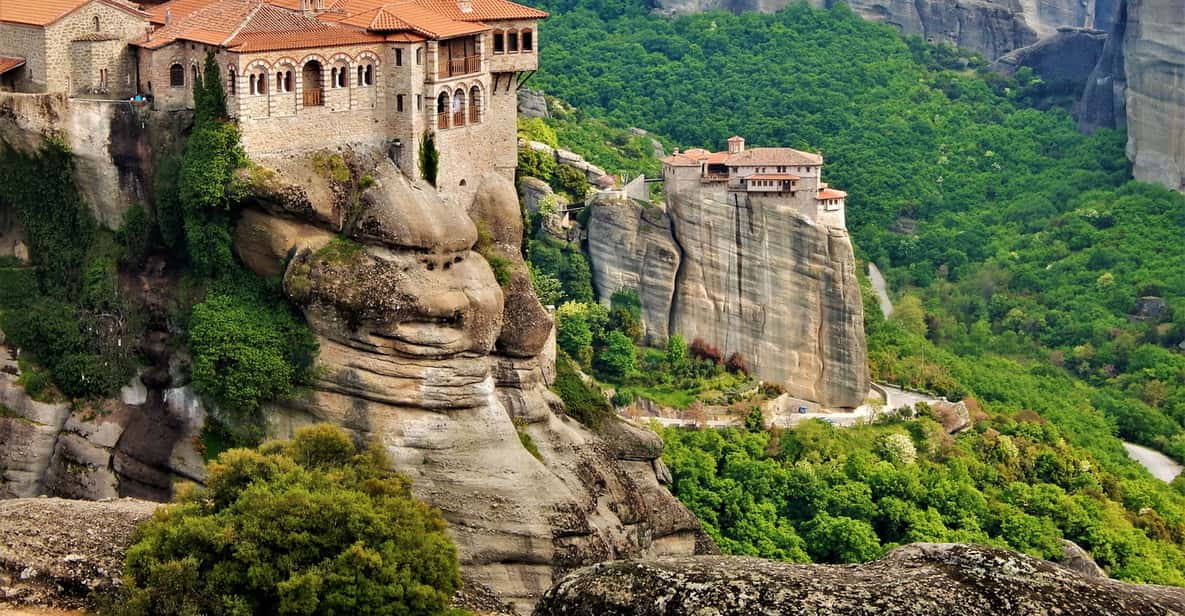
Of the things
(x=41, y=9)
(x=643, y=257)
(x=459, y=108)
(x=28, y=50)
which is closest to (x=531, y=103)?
(x=643, y=257)

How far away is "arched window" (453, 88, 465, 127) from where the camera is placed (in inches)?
2238

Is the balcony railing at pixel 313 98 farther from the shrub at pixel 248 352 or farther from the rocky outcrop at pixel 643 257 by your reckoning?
the rocky outcrop at pixel 643 257

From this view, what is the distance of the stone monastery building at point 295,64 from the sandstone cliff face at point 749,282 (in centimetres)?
2000

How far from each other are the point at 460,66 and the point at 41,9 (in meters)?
10.2

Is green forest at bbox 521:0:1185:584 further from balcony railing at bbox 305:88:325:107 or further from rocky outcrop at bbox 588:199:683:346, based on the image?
balcony railing at bbox 305:88:325:107

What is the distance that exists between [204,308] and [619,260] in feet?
89.4

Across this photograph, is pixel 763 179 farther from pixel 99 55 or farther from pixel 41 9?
pixel 41 9

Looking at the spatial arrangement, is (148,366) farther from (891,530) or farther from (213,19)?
(891,530)

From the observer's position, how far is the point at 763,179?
7656cm

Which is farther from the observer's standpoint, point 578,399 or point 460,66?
point 578,399

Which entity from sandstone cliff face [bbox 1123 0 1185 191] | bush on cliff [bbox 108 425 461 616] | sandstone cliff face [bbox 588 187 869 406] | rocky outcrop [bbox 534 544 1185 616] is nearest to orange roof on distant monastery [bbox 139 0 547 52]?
bush on cliff [bbox 108 425 461 616]

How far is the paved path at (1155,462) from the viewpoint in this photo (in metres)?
81.4

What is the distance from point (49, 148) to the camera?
184ft

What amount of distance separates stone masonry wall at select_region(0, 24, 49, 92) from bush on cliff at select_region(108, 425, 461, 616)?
47.7ft
